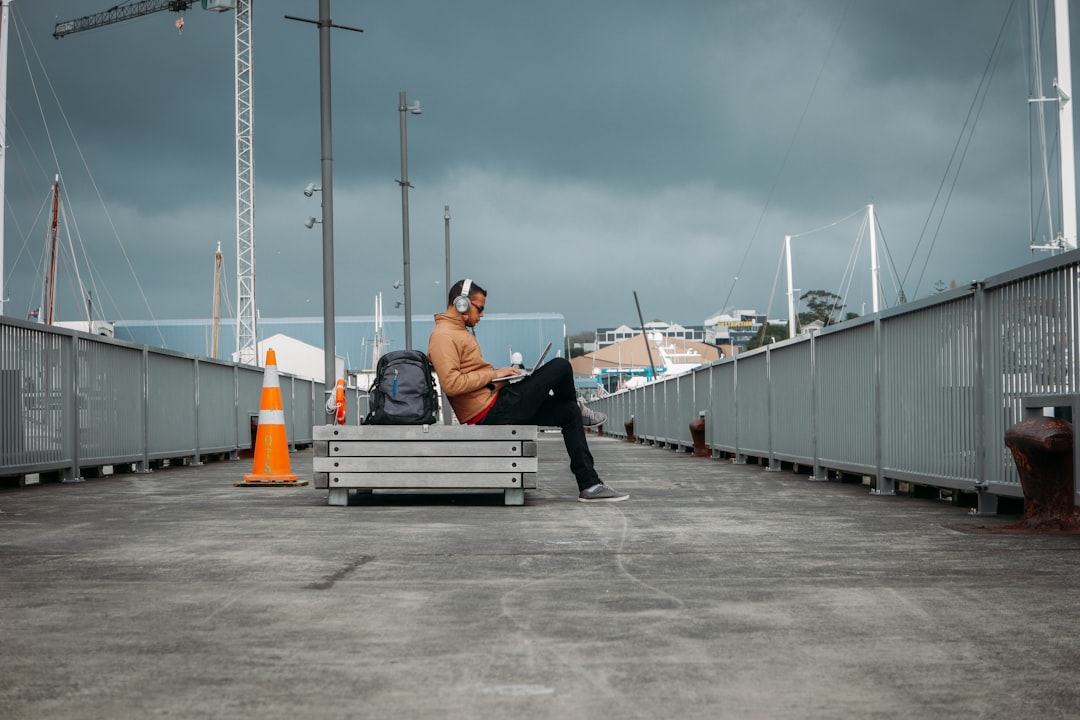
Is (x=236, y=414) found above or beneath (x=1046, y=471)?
above

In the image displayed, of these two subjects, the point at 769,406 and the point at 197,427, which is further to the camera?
the point at 197,427

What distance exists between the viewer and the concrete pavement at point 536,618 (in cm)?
316

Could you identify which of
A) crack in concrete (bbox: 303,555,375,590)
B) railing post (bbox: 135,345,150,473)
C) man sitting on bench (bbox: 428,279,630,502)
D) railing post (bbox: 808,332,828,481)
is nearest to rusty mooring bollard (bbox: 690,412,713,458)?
railing post (bbox: 808,332,828,481)

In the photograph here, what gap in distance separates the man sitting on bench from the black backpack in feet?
0.55

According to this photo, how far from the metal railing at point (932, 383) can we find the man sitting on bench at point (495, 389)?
8.10ft

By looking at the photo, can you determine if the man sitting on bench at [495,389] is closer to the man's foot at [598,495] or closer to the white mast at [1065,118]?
the man's foot at [598,495]

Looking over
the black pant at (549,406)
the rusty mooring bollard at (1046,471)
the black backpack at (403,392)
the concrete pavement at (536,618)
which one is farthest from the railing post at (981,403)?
the black backpack at (403,392)

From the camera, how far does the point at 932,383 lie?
926cm

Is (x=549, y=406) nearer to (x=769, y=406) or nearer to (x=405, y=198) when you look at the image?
(x=769, y=406)

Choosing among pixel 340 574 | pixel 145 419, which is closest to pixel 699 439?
pixel 145 419

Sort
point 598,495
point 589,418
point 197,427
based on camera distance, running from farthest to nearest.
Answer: point 197,427 → point 589,418 → point 598,495

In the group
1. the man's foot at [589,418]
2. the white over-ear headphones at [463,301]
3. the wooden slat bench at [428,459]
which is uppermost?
the white over-ear headphones at [463,301]

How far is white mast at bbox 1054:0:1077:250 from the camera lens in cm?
2486

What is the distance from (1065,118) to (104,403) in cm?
2189
